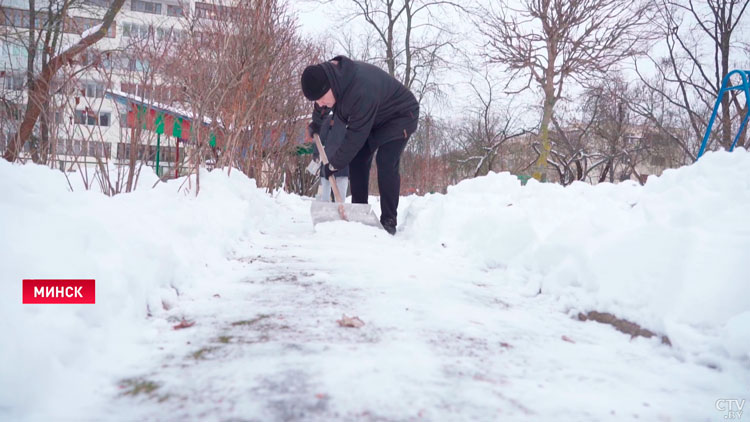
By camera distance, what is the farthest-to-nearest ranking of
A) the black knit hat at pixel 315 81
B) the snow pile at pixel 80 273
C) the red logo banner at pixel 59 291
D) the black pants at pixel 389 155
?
1. the black pants at pixel 389 155
2. the black knit hat at pixel 315 81
3. the red logo banner at pixel 59 291
4. the snow pile at pixel 80 273

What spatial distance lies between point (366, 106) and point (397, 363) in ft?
8.90

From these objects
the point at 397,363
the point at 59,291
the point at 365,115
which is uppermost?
the point at 365,115

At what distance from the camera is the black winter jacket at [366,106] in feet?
12.0

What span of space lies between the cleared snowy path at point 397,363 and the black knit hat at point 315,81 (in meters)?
1.91

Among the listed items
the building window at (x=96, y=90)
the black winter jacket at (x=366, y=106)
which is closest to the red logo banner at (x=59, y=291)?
the building window at (x=96, y=90)

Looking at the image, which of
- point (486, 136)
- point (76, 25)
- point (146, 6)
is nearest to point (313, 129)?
point (76, 25)

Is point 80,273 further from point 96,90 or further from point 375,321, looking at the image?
point 96,90

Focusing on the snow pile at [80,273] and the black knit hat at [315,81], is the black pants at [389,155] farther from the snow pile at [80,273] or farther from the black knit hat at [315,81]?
the snow pile at [80,273]

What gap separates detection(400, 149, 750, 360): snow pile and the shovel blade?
3.99 ft

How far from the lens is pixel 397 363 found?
1261mm

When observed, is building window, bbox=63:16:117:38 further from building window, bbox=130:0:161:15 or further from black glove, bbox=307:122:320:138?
building window, bbox=130:0:161:15

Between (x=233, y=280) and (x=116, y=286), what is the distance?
73cm

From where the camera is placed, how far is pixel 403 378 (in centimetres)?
117

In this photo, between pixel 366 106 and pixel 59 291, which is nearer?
pixel 59 291
